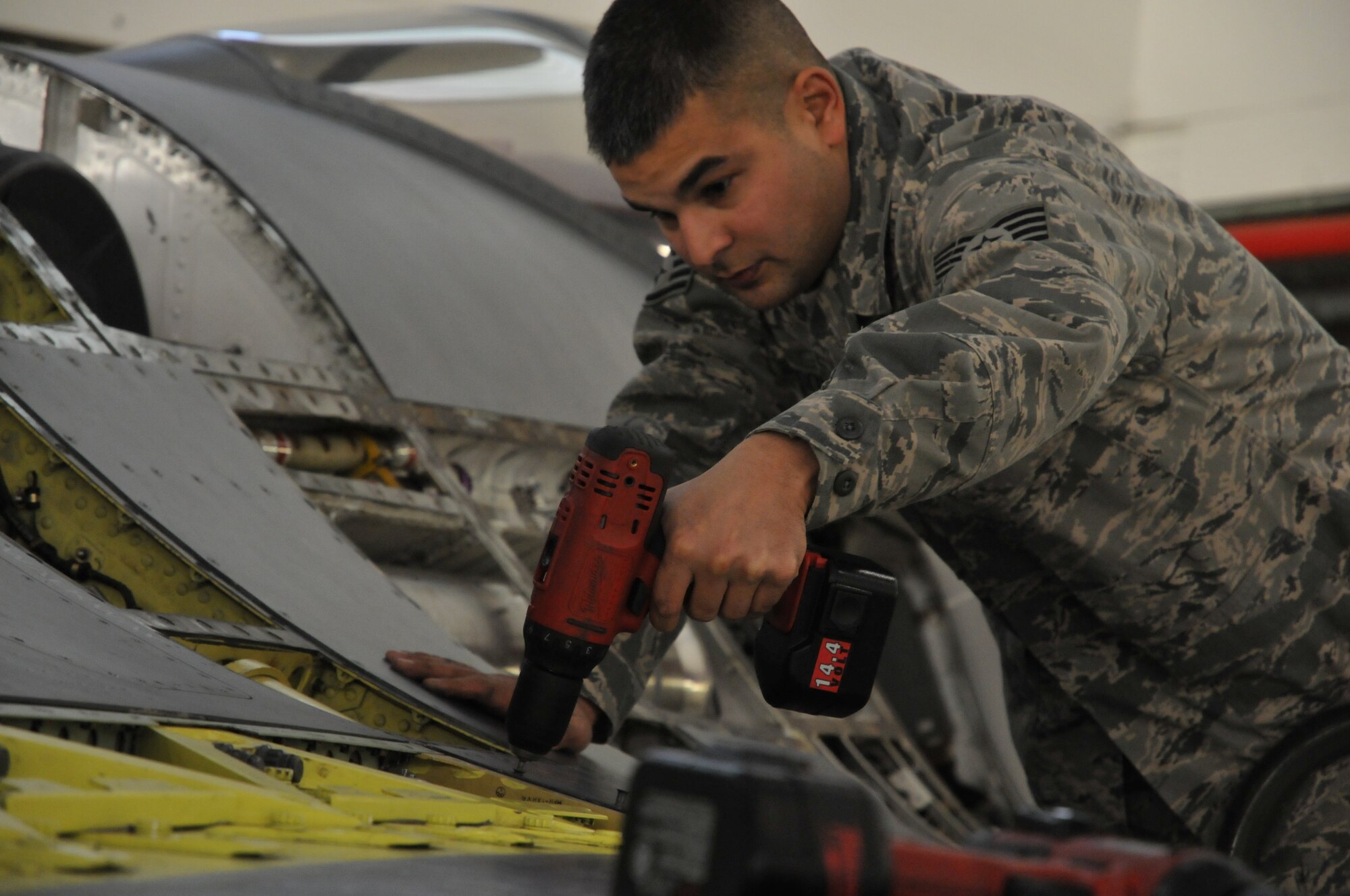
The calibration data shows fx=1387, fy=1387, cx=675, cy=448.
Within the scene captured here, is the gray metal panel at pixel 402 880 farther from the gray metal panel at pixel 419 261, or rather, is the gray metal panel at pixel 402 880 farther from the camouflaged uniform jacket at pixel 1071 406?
the gray metal panel at pixel 419 261

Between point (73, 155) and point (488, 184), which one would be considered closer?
point (73, 155)

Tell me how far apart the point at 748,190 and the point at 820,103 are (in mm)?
213

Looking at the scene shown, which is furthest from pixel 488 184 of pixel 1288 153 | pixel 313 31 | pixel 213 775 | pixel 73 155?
pixel 1288 153

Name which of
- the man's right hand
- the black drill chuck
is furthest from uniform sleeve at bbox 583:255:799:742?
the black drill chuck

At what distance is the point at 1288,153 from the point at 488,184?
792 centimetres

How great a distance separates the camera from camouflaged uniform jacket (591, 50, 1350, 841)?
5.14ft

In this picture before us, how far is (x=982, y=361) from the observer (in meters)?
1.53

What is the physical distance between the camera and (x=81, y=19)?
702 centimetres

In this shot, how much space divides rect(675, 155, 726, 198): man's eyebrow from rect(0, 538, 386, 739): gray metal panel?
82 centimetres

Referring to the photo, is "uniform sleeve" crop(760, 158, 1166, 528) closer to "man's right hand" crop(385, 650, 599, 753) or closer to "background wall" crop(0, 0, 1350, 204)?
"man's right hand" crop(385, 650, 599, 753)

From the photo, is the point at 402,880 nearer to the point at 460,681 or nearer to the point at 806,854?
the point at 806,854

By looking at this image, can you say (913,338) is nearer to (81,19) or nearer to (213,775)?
(213,775)

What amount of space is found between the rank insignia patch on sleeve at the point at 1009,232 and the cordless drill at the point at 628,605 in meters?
0.41

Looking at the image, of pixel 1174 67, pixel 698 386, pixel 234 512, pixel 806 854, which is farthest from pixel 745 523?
pixel 1174 67
